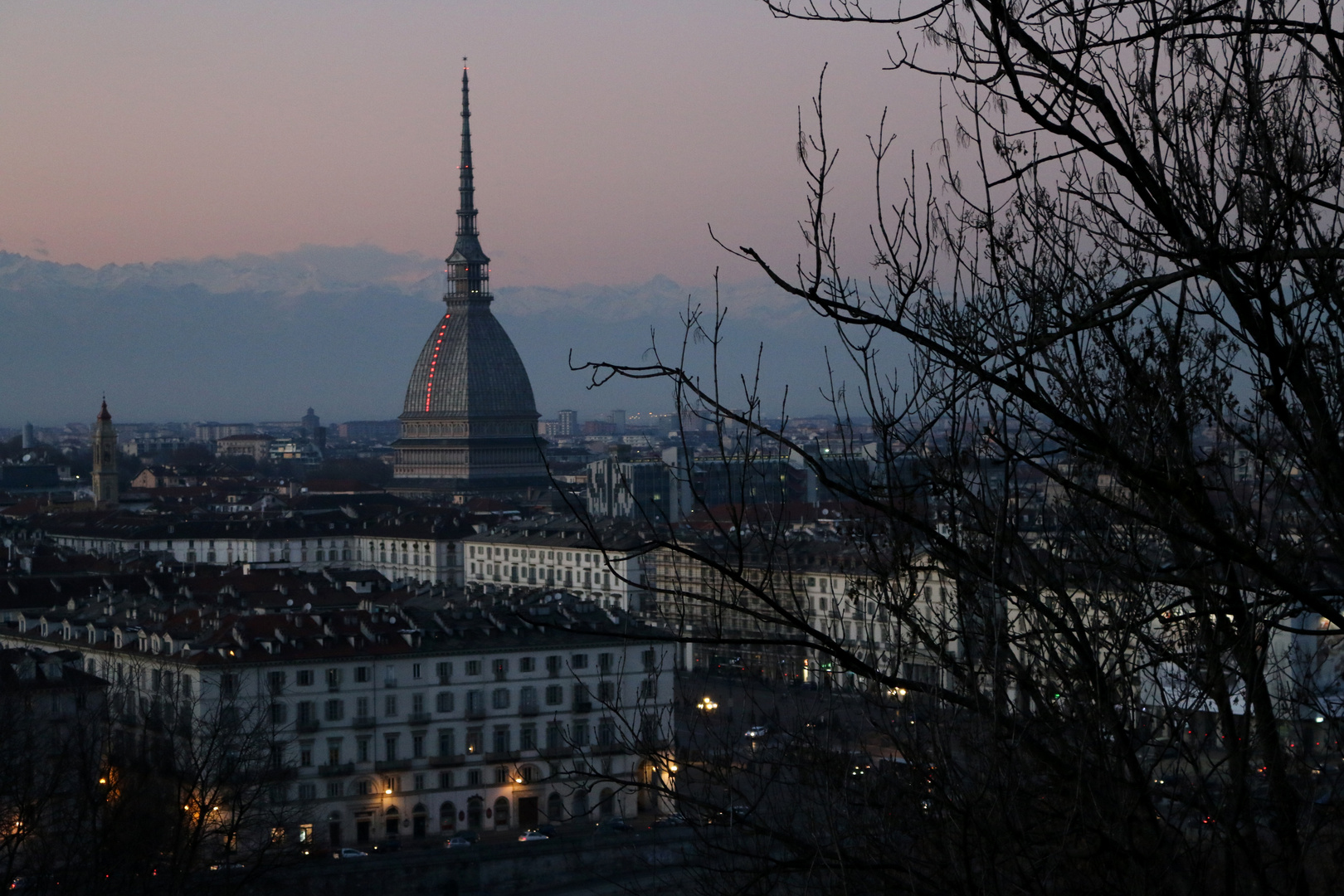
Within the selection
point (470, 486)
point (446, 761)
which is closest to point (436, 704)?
point (446, 761)

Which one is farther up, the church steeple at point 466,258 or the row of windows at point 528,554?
the church steeple at point 466,258

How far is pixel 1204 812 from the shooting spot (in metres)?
3.54

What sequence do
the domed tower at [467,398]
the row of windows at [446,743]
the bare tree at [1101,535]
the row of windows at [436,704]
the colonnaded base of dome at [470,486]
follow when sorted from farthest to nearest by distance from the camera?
1. the domed tower at [467,398]
2. the colonnaded base of dome at [470,486]
3. the row of windows at [436,704]
4. the row of windows at [446,743]
5. the bare tree at [1101,535]

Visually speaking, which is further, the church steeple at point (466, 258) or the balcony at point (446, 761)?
the church steeple at point (466, 258)

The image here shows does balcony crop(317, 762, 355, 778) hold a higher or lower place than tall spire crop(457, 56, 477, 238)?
lower

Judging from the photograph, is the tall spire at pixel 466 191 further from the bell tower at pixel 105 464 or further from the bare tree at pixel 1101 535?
the bare tree at pixel 1101 535

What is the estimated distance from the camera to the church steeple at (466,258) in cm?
10506

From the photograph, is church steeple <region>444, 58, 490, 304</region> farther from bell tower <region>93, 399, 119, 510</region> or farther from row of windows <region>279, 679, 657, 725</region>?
row of windows <region>279, 679, 657, 725</region>

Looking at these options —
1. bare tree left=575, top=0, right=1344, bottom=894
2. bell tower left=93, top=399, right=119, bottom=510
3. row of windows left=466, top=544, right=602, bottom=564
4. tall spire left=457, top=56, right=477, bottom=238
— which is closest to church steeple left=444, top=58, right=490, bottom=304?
tall spire left=457, top=56, right=477, bottom=238

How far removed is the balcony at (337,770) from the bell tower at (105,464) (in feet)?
165

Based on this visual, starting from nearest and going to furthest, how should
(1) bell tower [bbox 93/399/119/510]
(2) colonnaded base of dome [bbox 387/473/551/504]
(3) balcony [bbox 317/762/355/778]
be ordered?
(3) balcony [bbox 317/762/355/778] → (1) bell tower [bbox 93/399/119/510] → (2) colonnaded base of dome [bbox 387/473/551/504]

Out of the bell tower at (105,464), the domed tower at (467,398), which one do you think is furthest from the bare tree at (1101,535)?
the domed tower at (467,398)

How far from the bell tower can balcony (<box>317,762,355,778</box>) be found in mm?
50426

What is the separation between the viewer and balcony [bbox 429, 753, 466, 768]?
24.3m
